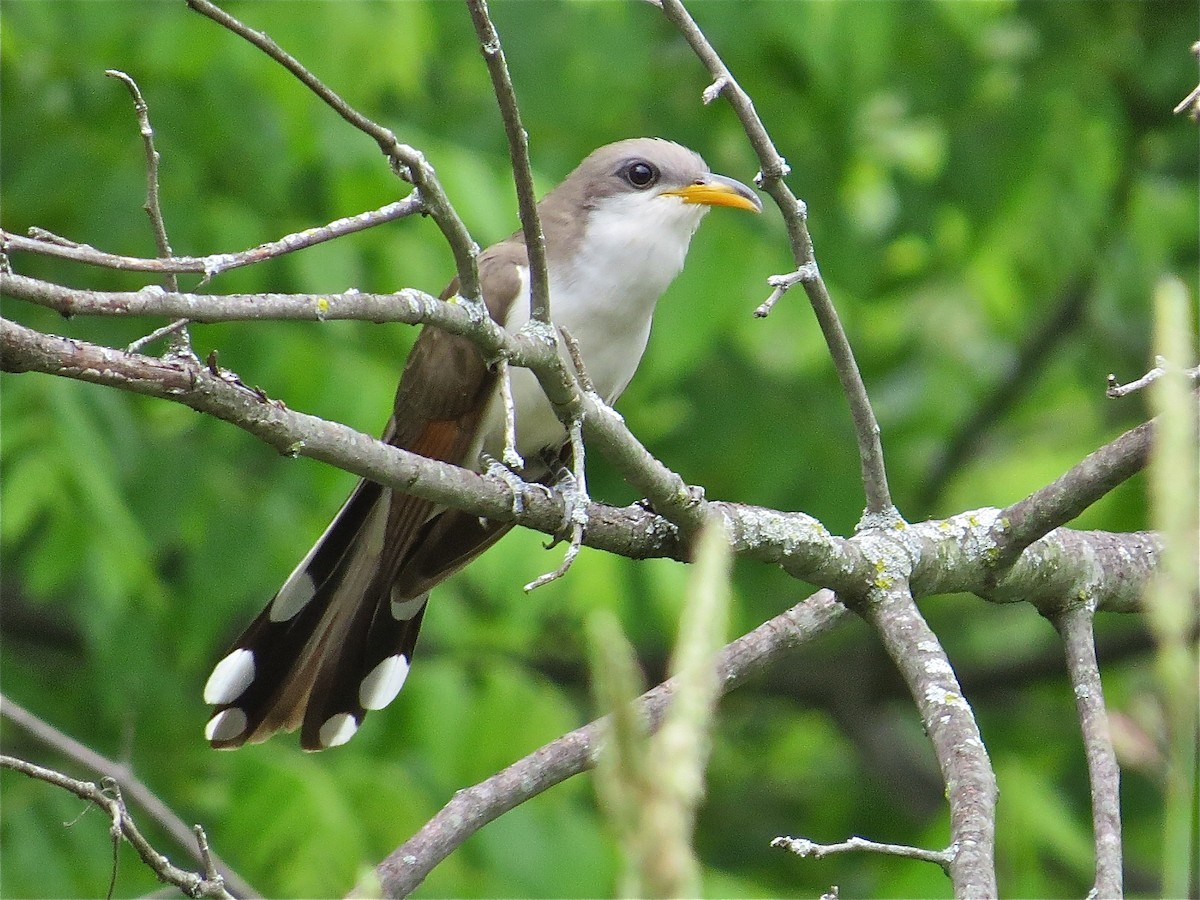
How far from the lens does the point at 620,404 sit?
5648 millimetres

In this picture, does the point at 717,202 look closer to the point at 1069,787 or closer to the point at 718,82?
the point at 718,82

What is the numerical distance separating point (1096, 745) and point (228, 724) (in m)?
2.03

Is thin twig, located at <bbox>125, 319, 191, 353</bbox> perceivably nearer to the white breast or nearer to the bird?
the bird

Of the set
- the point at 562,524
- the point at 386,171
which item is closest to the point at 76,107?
the point at 386,171

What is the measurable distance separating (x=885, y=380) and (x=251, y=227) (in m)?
3.08

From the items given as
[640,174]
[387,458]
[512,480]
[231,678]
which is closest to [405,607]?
[231,678]

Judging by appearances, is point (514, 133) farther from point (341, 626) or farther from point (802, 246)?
point (341, 626)

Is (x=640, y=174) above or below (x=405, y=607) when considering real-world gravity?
above

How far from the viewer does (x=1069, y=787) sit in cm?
678

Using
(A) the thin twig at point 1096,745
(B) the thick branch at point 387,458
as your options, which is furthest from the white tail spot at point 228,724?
(A) the thin twig at point 1096,745

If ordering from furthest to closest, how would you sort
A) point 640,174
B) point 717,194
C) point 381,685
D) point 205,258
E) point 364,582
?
1. point 640,174
2. point 717,194
3. point 381,685
4. point 364,582
5. point 205,258

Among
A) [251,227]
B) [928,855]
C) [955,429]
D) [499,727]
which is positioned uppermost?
[955,429]

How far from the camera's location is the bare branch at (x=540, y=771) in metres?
2.14

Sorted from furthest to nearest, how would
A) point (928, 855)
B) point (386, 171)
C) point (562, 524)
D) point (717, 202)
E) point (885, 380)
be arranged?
point (885, 380) < point (386, 171) < point (717, 202) < point (562, 524) < point (928, 855)
